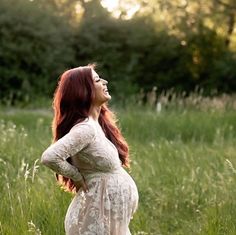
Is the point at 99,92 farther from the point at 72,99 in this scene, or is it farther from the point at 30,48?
the point at 30,48

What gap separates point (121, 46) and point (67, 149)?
1790 centimetres

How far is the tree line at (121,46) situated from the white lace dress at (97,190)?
1504 cm

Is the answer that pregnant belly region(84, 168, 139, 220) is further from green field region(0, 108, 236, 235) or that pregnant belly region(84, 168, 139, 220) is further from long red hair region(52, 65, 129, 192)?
green field region(0, 108, 236, 235)

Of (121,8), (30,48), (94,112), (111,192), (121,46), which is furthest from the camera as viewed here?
(121,8)

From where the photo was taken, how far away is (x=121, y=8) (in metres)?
22.5

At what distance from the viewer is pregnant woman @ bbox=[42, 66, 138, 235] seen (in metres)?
4.05

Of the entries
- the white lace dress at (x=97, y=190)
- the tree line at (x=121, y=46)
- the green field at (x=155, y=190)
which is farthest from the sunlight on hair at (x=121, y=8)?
the white lace dress at (x=97, y=190)

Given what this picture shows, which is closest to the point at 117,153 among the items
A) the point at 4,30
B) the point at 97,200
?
the point at 97,200

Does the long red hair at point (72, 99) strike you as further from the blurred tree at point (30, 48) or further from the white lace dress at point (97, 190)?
the blurred tree at point (30, 48)

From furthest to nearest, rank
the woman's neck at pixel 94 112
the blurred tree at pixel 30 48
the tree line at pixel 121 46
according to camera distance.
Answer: the tree line at pixel 121 46
the blurred tree at pixel 30 48
the woman's neck at pixel 94 112

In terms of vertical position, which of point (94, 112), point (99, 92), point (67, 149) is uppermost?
point (99, 92)

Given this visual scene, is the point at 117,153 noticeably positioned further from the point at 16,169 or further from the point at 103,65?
the point at 103,65

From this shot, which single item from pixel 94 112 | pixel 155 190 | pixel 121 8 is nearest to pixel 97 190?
pixel 94 112

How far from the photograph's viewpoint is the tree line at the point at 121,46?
19.7 m
